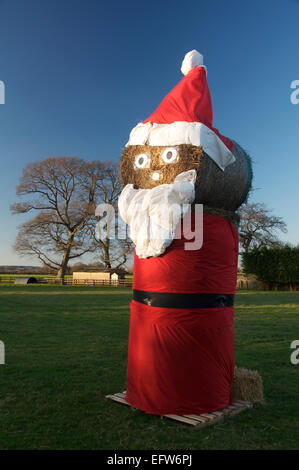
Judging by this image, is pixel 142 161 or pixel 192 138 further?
pixel 142 161

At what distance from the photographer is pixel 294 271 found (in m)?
29.5

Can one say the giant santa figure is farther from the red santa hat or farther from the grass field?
the grass field

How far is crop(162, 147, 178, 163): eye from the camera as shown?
15.3 feet

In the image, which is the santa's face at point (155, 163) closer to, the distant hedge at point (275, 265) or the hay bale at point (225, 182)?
the hay bale at point (225, 182)

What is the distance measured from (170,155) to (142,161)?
0.41 metres

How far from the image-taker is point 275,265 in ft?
97.9

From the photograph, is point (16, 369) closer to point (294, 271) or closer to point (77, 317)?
point (77, 317)

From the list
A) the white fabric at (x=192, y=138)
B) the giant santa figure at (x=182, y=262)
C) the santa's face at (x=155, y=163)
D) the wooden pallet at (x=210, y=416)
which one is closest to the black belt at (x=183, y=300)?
the giant santa figure at (x=182, y=262)

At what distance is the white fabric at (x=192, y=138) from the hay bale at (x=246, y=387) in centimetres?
265

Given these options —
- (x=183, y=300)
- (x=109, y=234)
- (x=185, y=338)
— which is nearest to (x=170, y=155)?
(x=183, y=300)

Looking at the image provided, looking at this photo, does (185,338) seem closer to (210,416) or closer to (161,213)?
(210,416)

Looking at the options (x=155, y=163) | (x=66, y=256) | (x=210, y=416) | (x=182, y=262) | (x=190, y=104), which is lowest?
(x=210, y=416)
